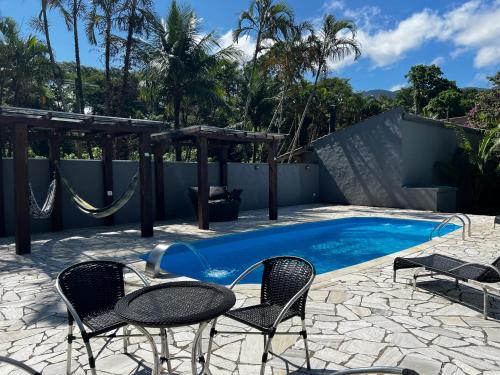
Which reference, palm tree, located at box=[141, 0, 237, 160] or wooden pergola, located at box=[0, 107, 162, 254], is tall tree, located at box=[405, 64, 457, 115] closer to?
palm tree, located at box=[141, 0, 237, 160]

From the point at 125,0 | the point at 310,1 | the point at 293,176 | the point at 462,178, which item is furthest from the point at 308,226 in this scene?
the point at 125,0

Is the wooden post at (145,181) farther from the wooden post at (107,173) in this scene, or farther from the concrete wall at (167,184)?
the concrete wall at (167,184)

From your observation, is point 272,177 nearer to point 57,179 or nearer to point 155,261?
point 57,179

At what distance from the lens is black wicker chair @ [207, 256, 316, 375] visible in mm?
3061

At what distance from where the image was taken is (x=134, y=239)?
9305 millimetres

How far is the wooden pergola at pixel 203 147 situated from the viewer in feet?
35.1

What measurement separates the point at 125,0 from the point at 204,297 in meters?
14.6

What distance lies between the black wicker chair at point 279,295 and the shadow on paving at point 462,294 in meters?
2.43

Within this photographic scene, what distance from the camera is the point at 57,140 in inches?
408

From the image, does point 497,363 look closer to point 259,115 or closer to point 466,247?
point 466,247

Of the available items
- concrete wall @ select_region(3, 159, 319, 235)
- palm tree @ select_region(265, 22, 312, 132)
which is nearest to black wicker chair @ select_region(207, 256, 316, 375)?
concrete wall @ select_region(3, 159, 319, 235)

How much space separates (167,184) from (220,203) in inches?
88.2

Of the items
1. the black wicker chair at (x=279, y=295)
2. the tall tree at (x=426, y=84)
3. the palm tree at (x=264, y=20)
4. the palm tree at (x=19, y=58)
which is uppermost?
the tall tree at (x=426, y=84)

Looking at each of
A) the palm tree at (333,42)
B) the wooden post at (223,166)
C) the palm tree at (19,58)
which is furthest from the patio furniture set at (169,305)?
the palm tree at (333,42)
